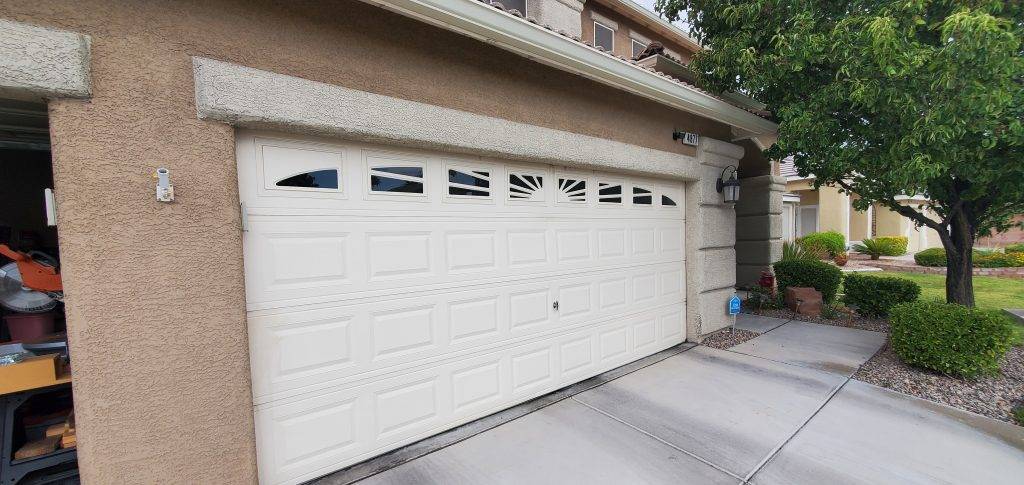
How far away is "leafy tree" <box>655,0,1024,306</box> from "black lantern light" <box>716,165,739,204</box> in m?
0.69

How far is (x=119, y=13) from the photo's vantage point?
2.13m

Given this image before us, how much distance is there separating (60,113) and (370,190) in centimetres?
163

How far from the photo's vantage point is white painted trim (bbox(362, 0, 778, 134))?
2.78 meters

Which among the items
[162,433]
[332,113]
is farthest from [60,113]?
[162,433]

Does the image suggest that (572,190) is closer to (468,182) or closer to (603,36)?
(468,182)

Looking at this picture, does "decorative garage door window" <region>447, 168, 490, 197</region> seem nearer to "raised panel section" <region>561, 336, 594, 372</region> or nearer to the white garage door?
the white garage door

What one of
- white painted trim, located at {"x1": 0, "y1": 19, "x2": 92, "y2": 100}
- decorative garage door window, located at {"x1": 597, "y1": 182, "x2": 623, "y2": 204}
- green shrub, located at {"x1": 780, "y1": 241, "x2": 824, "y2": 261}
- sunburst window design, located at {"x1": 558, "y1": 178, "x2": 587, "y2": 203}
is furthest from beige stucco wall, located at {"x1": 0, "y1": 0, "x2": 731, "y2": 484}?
green shrub, located at {"x1": 780, "y1": 241, "x2": 824, "y2": 261}

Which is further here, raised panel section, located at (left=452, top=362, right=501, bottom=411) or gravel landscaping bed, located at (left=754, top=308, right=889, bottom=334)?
gravel landscaping bed, located at (left=754, top=308, right=889, bottom=334)

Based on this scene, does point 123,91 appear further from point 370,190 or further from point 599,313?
point 599,313

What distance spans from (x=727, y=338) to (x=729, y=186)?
92.4 inches

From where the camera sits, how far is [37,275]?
258 centimetres

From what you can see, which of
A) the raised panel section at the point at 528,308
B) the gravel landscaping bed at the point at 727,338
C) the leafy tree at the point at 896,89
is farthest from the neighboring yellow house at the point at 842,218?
the raised panel section at the point at 528,308

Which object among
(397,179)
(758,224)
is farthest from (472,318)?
(758,224)

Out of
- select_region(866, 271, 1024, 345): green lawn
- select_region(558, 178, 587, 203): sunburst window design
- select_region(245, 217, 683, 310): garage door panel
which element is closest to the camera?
select_region(245, 217, 683, 310): garage door panel
